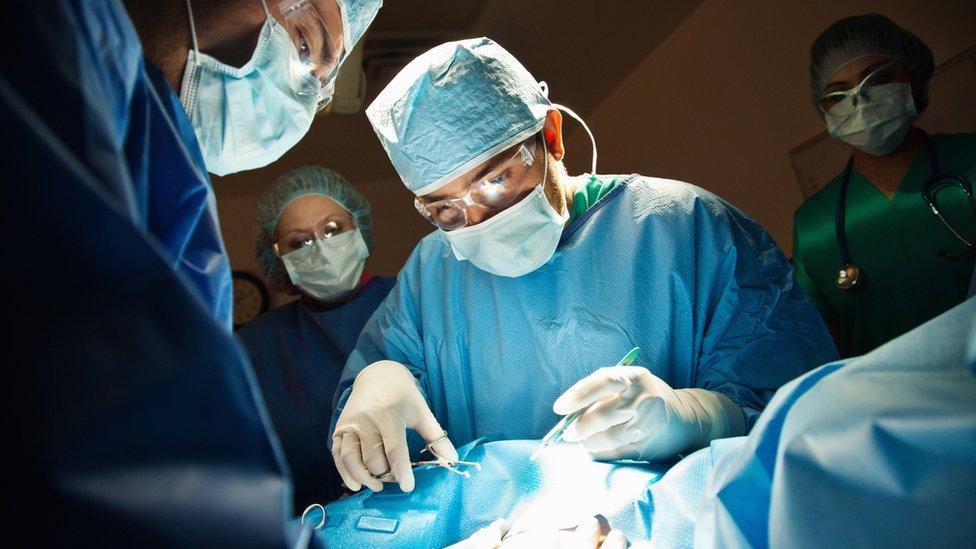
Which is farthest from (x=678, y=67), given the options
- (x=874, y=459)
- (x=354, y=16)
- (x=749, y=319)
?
(x=874, y=459)

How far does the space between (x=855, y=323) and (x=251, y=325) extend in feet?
7.02

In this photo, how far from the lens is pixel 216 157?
1.22 meters

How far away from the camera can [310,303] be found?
274cm

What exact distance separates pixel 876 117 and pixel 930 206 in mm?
313

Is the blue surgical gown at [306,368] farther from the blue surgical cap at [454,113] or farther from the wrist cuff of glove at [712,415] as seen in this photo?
the wrist cuff of glove at [712,415]

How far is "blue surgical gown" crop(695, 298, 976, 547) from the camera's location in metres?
0.64

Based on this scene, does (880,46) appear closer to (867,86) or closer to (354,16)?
(867,86)

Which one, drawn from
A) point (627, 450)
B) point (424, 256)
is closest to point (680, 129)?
point (424, 256)

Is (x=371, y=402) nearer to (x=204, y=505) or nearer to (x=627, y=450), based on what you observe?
(x=627, y=450)

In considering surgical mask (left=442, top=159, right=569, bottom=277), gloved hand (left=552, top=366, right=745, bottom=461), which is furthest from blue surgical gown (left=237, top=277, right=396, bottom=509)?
gloved hand (left=552, top=366, right=745, bottom=461)

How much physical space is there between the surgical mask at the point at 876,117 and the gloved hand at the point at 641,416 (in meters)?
1.26

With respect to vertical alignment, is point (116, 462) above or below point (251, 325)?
above

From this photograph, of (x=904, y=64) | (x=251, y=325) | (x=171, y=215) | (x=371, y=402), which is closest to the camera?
(x=171, y=215)

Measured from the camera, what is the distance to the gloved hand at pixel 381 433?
153 cm
